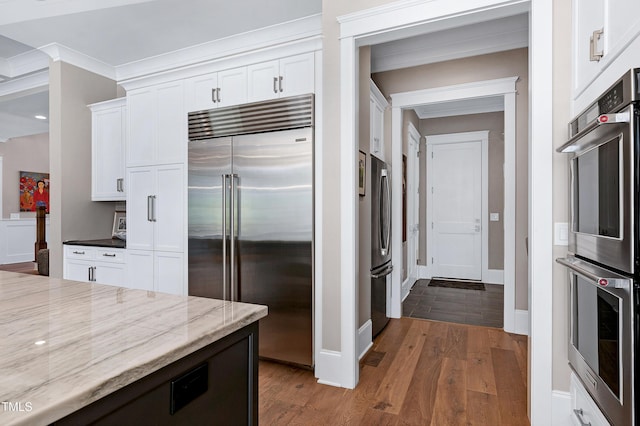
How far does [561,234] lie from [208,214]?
254 cm

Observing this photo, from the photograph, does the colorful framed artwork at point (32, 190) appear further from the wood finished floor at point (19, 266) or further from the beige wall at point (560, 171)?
the beige wall at point (560, 171)

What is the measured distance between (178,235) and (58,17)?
227 centimetres

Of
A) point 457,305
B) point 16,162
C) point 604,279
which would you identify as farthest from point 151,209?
point 16,162

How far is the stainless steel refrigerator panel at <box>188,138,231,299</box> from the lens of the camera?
300cm

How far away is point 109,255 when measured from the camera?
369cm

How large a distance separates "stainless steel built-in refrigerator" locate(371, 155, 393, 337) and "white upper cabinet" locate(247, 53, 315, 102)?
3.08 ft

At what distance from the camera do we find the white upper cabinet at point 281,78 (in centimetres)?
270

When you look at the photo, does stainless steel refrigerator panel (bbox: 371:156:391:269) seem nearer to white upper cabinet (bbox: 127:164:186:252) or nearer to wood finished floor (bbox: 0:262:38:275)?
white upper cabinet (bbox: 127:164:186:252)

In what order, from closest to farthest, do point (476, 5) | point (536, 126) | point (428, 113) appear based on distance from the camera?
1. point (536, 126)
2. point (476, 5)
3. point (428, 113)

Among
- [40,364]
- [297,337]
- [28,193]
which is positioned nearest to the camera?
[40,364]

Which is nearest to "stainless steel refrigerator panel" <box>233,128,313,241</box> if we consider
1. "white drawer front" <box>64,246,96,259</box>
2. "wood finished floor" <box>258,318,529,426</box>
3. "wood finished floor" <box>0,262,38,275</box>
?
"wood finished floor" <box>258,318,529,426</box>

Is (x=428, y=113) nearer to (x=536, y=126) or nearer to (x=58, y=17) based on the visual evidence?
(x=536, y=126)

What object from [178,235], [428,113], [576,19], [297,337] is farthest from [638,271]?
[428,113]

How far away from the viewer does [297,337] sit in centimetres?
270
